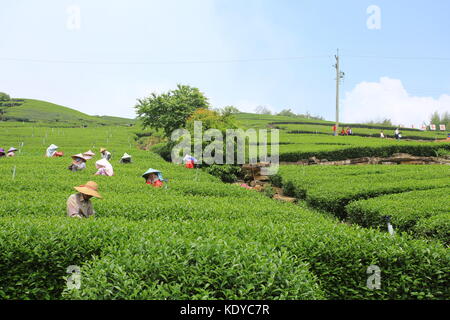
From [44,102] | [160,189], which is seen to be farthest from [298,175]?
[44,102]

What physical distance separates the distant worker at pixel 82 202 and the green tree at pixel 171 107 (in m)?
20.7

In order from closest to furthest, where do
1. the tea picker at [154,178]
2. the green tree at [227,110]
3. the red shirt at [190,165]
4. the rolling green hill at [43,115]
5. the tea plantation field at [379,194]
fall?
the tea plantation field at [379,194] < the tea picker at [154,178] < the red shirt at [190,165] < the green tree at [227,110] < the rolling green hill at [43,115]

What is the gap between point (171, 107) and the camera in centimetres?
2847

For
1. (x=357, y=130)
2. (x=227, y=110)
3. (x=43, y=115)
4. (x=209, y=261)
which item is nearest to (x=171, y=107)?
(x=227, y=110)

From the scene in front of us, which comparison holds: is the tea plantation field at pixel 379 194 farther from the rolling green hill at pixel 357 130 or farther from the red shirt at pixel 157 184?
the rolling green hill at pixel 357 130

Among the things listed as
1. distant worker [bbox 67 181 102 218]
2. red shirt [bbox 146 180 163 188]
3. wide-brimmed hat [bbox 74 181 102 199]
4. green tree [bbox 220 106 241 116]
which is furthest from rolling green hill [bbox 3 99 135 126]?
wide-brimmed hat [bbox 74 181 102 199]

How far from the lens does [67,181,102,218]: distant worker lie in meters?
7.23

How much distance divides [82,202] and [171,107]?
21484 mm

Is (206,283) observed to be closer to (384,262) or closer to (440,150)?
(384,262)

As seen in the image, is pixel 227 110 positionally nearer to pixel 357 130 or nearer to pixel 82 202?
pixel 82 202

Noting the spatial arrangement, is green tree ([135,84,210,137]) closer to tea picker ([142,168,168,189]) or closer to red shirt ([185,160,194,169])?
red shirt ([185,160,194,169])

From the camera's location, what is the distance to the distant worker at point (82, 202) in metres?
7.23

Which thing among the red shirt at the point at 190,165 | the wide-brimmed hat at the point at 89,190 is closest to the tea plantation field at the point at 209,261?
the wide-brimmed hat at the point at 89,190

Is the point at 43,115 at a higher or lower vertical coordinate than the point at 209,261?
higher
